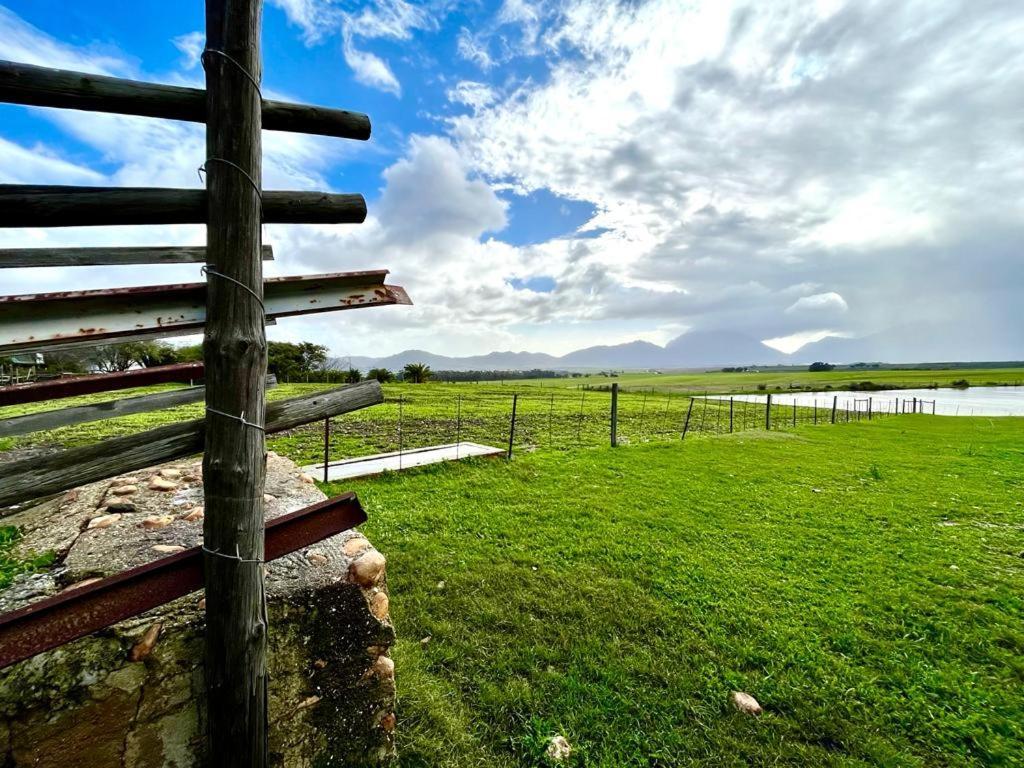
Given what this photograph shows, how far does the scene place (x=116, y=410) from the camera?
2.45 m

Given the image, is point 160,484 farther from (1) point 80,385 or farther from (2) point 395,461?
(2) point 395,461

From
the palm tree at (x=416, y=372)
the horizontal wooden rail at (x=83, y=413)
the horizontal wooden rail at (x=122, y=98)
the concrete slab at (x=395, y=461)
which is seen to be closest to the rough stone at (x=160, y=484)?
the horizontal wooden rail at (x=83, y=413)

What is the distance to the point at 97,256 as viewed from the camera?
6.60ft

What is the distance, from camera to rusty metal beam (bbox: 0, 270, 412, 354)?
1.68m

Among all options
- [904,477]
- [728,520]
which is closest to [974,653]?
[728,520]

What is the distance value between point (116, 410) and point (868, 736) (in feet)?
15.8

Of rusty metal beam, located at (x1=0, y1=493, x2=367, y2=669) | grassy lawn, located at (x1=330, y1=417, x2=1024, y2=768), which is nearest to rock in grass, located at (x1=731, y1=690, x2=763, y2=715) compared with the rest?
grassy lawn, located at (x1=330, y1=417, x2=1024, y2=768)

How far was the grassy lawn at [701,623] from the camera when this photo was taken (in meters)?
2.56

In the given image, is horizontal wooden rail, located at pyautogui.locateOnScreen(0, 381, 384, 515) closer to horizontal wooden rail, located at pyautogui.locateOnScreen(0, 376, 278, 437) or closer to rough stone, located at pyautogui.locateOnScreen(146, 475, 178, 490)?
horizontal wooden rail, located at pyautogui.locateOnScreen(0, 376, 278, 437)

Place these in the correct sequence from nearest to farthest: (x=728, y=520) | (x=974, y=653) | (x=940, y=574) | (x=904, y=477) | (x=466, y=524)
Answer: (x=974, y=653)
(x=940, y=574)
(x=466, y=524)
(x=728, y=520)
(x=904, y=477)

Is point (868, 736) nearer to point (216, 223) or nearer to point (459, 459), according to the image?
point (216, 223)

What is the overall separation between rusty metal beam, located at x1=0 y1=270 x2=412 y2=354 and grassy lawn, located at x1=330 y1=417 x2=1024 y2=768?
2565 mm

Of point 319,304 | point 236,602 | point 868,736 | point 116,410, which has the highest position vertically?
point 319,304

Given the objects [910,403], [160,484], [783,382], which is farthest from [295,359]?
[783,382]
